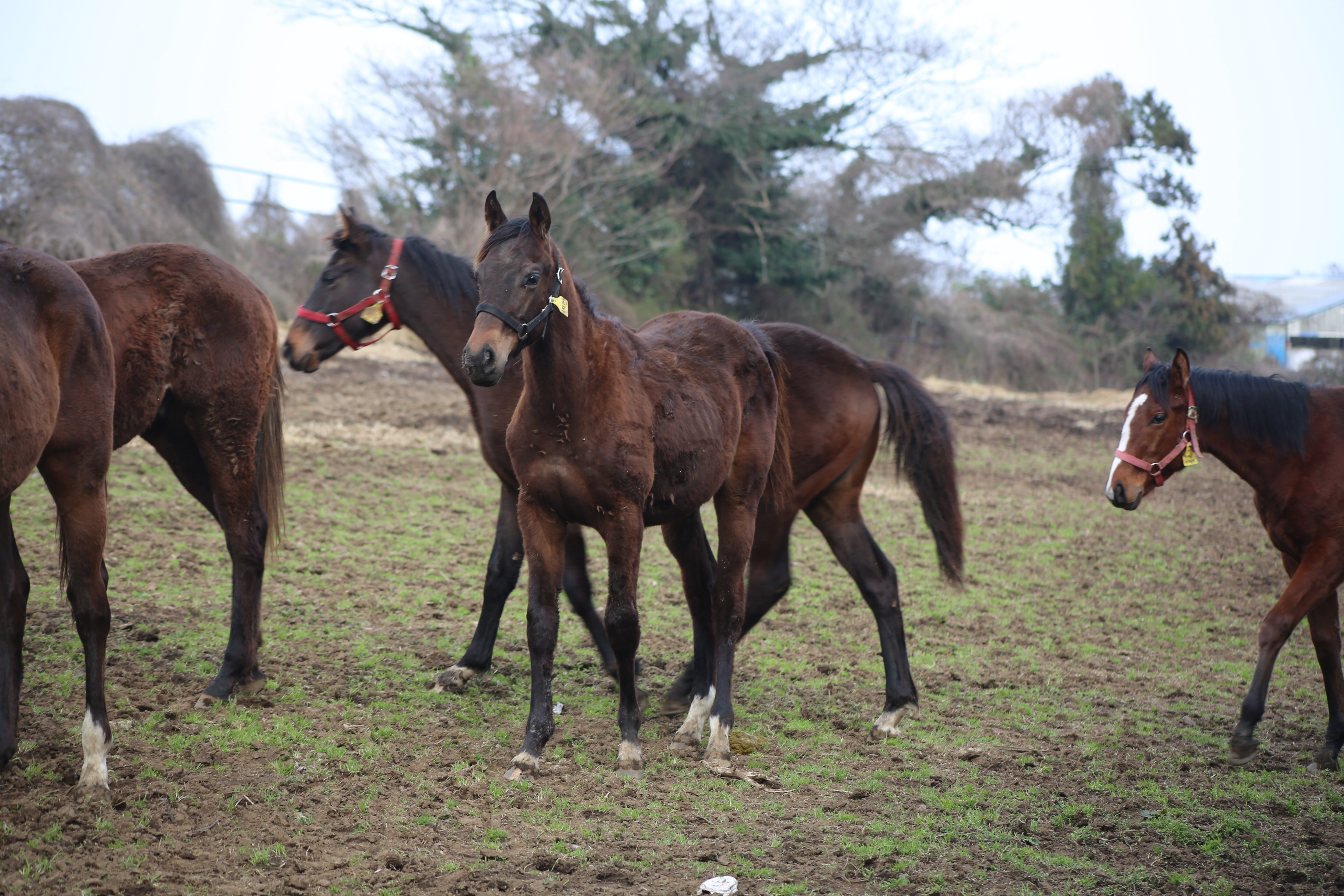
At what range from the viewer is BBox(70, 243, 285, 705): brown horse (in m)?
4.20

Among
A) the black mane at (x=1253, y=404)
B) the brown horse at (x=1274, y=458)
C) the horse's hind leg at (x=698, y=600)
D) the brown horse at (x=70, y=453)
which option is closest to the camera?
the brown horse at (x=70, y=453)

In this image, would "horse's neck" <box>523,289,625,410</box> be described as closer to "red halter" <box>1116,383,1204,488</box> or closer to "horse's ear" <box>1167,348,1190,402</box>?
"red halter" <box>1116,383,1204,488</box>

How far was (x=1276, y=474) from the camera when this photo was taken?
191 inches

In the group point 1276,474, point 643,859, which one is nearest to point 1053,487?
point 1276,474

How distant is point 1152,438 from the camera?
4953 mm

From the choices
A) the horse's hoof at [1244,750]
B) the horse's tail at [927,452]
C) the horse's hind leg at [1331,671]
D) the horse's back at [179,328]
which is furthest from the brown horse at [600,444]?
the horse's hind leg at [1331,671]

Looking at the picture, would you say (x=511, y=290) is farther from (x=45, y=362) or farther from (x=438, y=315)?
(x=438, y=315)

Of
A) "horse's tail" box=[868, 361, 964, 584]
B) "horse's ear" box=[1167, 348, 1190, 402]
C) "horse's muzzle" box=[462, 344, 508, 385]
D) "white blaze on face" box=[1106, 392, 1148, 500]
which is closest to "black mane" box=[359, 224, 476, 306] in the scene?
"horse's muzzle" box=[462, 344, 508, 385]

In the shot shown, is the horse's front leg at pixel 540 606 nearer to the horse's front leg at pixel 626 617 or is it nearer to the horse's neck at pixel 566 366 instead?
the horse's front leg at pixel 626 617

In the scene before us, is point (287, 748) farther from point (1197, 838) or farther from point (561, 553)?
point (1197, 838)

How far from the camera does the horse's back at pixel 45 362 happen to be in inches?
121

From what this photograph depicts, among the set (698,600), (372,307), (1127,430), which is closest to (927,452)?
(1127,430)

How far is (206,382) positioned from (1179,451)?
15.5 ft

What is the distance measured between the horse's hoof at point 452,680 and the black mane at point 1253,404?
365 cm
